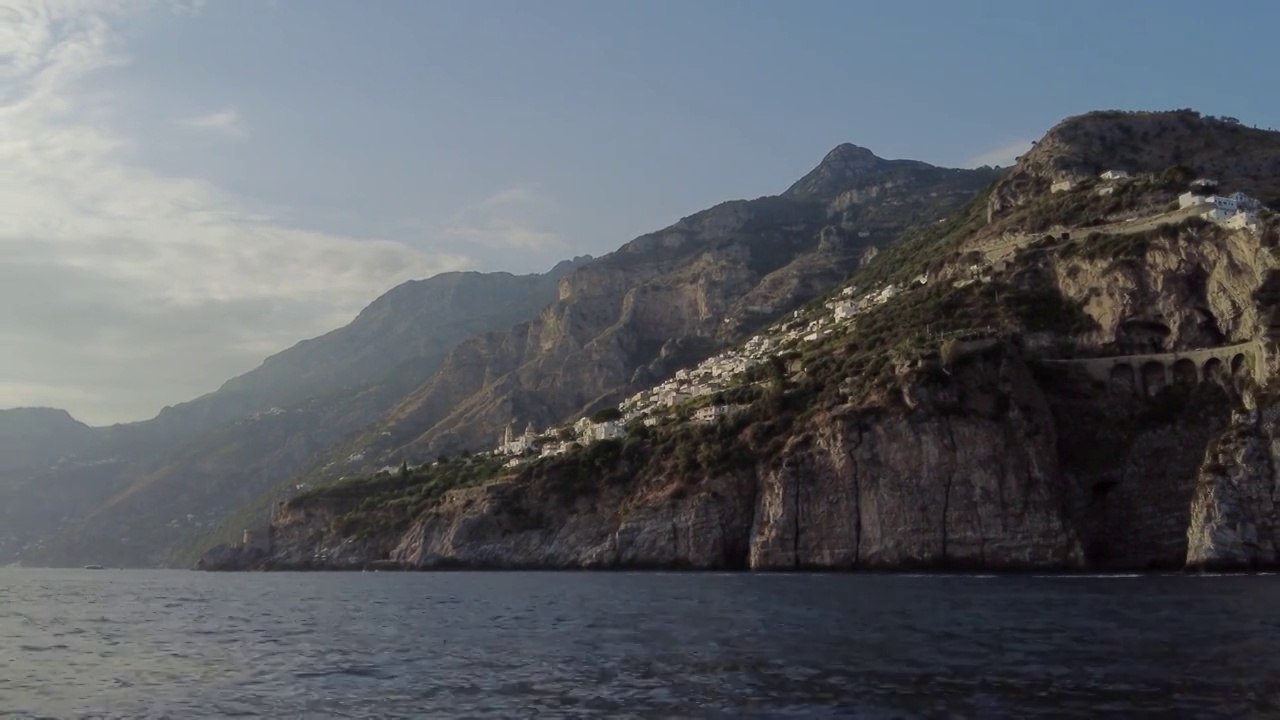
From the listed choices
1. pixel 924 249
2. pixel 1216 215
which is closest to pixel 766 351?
pixel 924 249

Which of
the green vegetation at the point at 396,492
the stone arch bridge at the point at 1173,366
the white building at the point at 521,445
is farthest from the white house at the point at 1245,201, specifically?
the white building at the point at 521,445

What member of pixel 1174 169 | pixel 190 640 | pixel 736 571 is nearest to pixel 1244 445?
pixel 736 571

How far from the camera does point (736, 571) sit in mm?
87812

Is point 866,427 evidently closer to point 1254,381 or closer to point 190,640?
point 1254,381

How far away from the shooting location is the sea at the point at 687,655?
25156 mm

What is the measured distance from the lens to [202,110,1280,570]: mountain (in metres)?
80.6

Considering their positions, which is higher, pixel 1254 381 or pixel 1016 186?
pixel 1016 186

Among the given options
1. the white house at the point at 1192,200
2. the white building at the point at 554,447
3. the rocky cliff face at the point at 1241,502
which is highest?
the white house at the point at 1192,200

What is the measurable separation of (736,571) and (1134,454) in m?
31.3

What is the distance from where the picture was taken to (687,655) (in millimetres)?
33906

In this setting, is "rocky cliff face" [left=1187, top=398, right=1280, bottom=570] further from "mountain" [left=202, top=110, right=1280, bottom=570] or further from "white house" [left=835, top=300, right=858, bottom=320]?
"white house" [left=835, top=300, right=858, bottom=320]

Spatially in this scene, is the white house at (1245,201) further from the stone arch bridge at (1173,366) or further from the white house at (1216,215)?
→ the stone arch bridge at (1173,366)

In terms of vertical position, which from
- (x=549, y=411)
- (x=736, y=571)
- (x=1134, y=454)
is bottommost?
(x=736, y=571)

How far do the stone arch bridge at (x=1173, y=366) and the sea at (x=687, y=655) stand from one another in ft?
88.8
